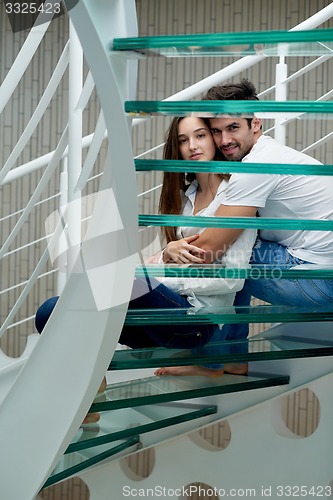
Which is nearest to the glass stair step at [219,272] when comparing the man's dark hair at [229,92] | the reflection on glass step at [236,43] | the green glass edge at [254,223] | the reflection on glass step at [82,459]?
the green glass edge at [254,223]

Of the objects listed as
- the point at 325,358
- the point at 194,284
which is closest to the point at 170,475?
the point at 325,358

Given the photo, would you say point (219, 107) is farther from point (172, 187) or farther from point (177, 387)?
point (177, 387)

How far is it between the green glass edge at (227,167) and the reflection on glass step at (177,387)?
0.62 metres

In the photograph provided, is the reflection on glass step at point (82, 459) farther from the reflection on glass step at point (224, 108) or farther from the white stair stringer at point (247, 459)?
the reflection on glass step at point (224, 108)

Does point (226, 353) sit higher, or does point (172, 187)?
point (172, 187)

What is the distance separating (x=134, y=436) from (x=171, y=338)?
20.7 inches

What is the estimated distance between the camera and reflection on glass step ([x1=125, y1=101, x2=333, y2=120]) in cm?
149

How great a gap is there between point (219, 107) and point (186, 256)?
393mm

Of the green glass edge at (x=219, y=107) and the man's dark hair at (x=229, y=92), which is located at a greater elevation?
the man's dark hair at (x=229, y=92)

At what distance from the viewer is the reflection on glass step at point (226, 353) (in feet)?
6.18

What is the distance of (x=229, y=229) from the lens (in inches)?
72.8

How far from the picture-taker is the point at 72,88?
2.00 metres

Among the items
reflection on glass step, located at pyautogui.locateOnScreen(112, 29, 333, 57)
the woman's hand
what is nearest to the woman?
the woman's hand

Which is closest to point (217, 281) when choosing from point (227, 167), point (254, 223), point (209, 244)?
point (209, 244)
